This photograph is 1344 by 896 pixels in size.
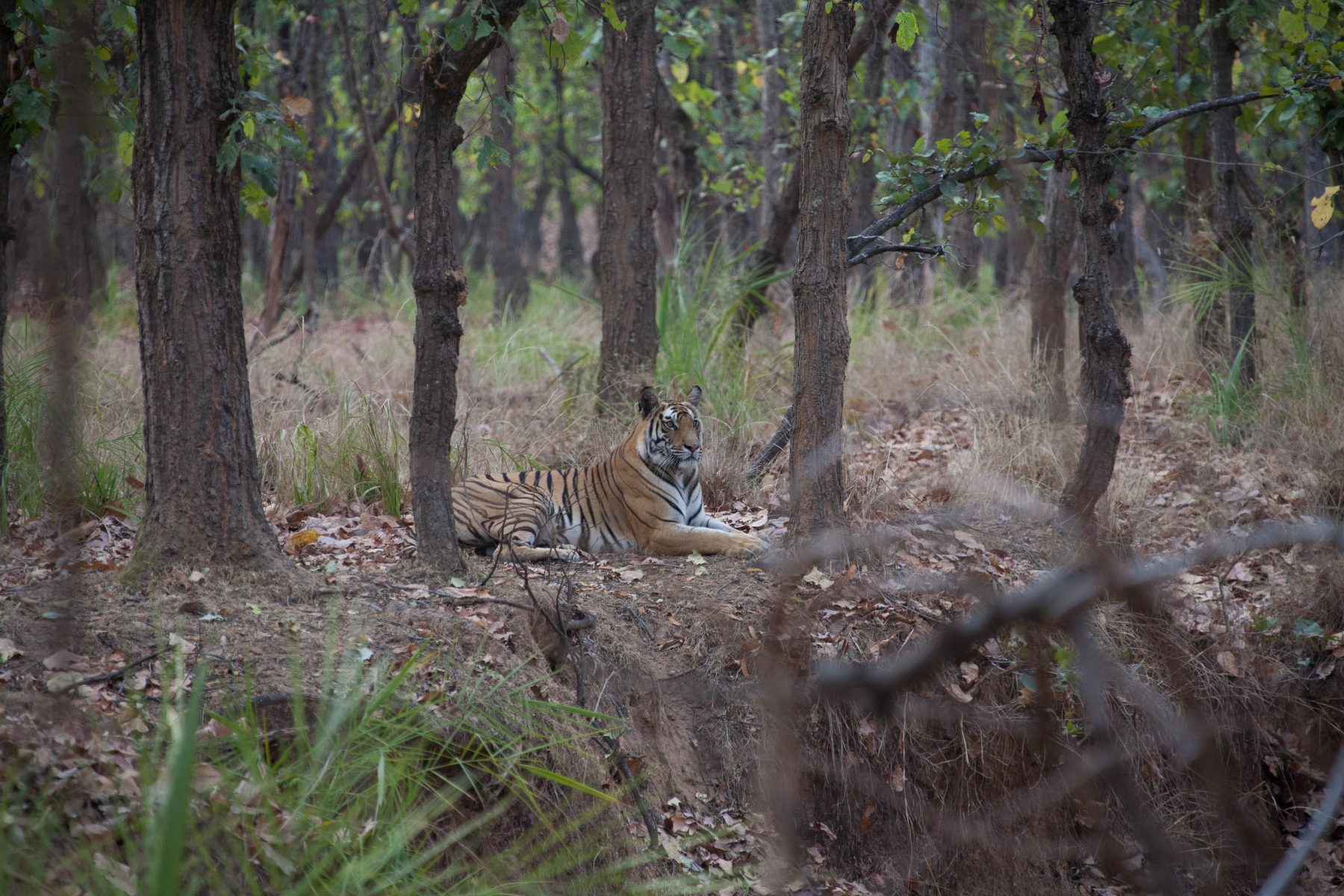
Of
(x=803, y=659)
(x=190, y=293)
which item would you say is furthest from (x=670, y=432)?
(x=190, y=293)

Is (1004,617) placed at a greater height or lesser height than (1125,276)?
lesser

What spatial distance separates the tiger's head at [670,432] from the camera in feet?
21.2

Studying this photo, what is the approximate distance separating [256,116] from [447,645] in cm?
217

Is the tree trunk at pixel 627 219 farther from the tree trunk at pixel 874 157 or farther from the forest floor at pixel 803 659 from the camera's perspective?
the tree trunk at pixel 874 157

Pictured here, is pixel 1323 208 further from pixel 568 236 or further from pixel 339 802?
pixel 568 236

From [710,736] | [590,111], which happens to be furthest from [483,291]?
[710,736]

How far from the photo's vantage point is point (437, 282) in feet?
15.8

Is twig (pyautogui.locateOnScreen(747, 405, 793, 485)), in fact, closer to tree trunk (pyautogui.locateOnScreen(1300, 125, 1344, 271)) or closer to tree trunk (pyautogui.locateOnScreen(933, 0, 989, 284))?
tree trunk (pyautogui.locateOnScreen(933, 0, 989, 284))

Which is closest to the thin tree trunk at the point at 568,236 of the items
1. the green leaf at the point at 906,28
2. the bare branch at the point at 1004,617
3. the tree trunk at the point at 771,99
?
the tree trunk at the point at 771,99

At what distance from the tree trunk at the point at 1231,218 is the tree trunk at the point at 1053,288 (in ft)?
3.32

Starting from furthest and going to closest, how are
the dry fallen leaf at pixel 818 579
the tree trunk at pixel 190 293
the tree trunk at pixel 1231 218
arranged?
the tree trunk at pixel 1231 218 → the dry fallen leaf at pixel 818 579 → the tree trunk at pixel 190 293

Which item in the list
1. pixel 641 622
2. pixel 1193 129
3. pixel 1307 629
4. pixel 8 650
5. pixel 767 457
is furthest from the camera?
pixel 1193 129

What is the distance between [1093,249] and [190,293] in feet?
13.3

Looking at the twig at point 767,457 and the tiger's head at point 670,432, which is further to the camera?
the twig at point 767,457
